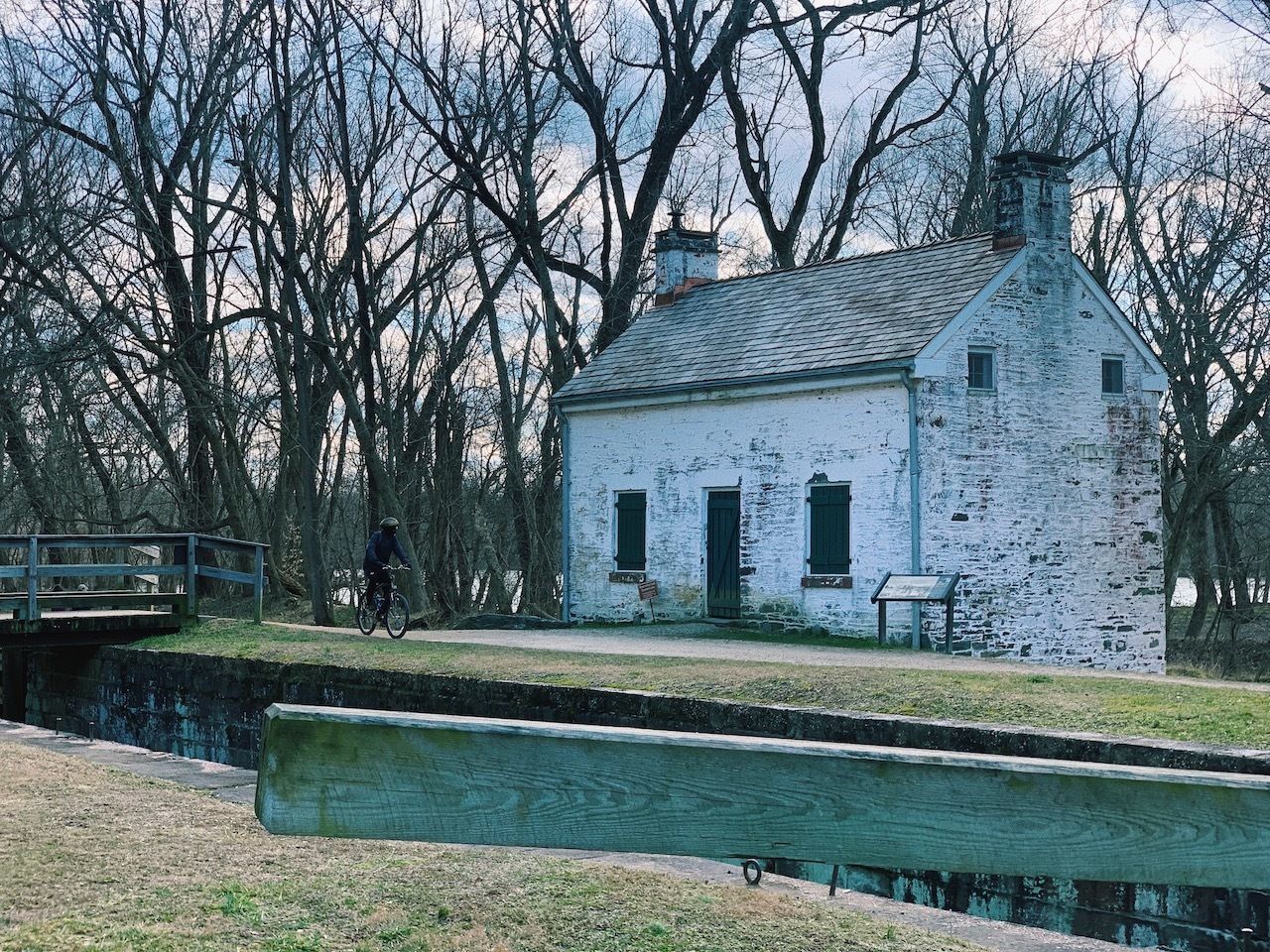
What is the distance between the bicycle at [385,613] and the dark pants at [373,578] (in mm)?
34

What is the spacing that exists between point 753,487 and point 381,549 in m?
6.37

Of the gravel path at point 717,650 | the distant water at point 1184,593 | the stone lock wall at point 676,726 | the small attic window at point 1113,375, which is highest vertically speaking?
the small attic window at point 1113,375

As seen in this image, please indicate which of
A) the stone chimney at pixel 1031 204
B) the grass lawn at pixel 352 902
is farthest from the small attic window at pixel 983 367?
the grass lawn at pixel 352 902

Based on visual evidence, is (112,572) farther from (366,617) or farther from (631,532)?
(631,532)

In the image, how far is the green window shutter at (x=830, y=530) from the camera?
23.2 metres

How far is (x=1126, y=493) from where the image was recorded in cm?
2478

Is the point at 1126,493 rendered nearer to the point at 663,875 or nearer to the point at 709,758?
the point at 663,875

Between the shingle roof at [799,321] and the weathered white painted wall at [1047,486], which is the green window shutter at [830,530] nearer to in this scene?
the weathered white painted wall at [1047,486]

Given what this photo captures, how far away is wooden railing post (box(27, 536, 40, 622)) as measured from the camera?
19594 millimetres

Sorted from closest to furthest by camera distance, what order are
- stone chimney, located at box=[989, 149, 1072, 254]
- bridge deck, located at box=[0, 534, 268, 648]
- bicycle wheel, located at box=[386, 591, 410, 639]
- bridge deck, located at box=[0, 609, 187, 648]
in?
bridge deck, located at box=[0, 534, 268, 648] → bridge deck, located at box=[0, 609, 187, 648] → bicycle wheel, located at box=[386, 591, 410, 639] → stone chimney, located at box=[989, 149, 1072, 254]

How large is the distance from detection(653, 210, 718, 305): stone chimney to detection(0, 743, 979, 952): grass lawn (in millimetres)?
23455

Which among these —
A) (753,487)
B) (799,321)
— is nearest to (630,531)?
(753,487)

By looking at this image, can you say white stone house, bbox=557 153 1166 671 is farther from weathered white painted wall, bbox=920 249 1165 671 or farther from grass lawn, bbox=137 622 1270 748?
grass lawn, bbox=137 622 1270 748

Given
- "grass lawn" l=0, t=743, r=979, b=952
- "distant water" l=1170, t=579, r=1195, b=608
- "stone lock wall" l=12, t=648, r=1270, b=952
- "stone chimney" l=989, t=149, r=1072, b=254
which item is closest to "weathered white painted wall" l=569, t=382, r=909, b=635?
"stone chimney" l=989, t=149, r=1072, b=254
